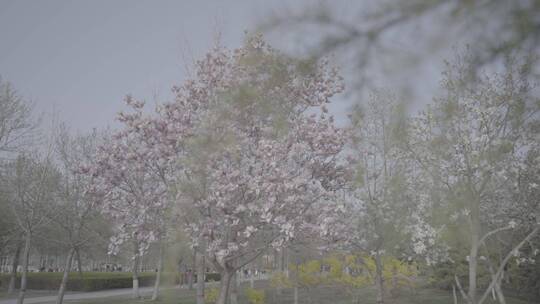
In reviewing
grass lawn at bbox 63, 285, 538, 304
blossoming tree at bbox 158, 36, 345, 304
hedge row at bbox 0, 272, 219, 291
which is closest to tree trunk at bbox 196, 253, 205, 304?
blossoming tree at bbox 158, 36, 345, 304

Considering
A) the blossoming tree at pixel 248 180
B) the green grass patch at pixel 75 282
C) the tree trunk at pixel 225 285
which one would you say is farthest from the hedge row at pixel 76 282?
the blossoming tree at pixel 248 180

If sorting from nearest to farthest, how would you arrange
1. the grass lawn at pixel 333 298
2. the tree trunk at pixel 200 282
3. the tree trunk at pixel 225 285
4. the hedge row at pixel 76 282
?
the tree trunk at pixel 225 285
the tree trunk at pixel 200 282
the grass lawn at pixel 333 298
the hedge row at pixel 76 282

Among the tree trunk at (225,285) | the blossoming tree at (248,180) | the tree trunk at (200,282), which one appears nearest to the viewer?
the blossoming tree at (248,180)

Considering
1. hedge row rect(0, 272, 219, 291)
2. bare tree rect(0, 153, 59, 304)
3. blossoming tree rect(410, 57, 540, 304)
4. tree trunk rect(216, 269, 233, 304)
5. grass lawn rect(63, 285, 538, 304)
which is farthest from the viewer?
hedge row rect(0, 272, 219, 291)

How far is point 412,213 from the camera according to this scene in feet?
49.4

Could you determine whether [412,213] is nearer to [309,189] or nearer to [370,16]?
[309,189]

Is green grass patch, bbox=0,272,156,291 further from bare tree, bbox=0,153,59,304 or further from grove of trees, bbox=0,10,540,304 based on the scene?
grove of trees, bbox=0,10,540,304

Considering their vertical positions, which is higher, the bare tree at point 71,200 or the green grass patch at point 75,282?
the bare tree at point 71,200

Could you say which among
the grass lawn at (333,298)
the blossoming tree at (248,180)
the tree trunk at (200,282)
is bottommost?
the grass lawn at (333,298)

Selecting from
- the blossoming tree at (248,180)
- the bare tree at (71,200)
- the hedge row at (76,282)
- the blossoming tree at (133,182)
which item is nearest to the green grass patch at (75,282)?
the hedge row at (76,282)

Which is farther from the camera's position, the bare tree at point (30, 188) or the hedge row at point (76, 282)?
the hedge row at point (76, 282)

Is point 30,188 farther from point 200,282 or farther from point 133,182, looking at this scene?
point 200,282

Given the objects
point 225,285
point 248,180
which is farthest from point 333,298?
point 248,180

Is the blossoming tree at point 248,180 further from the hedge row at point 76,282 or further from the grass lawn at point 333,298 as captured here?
the hedge row at point 76,282
